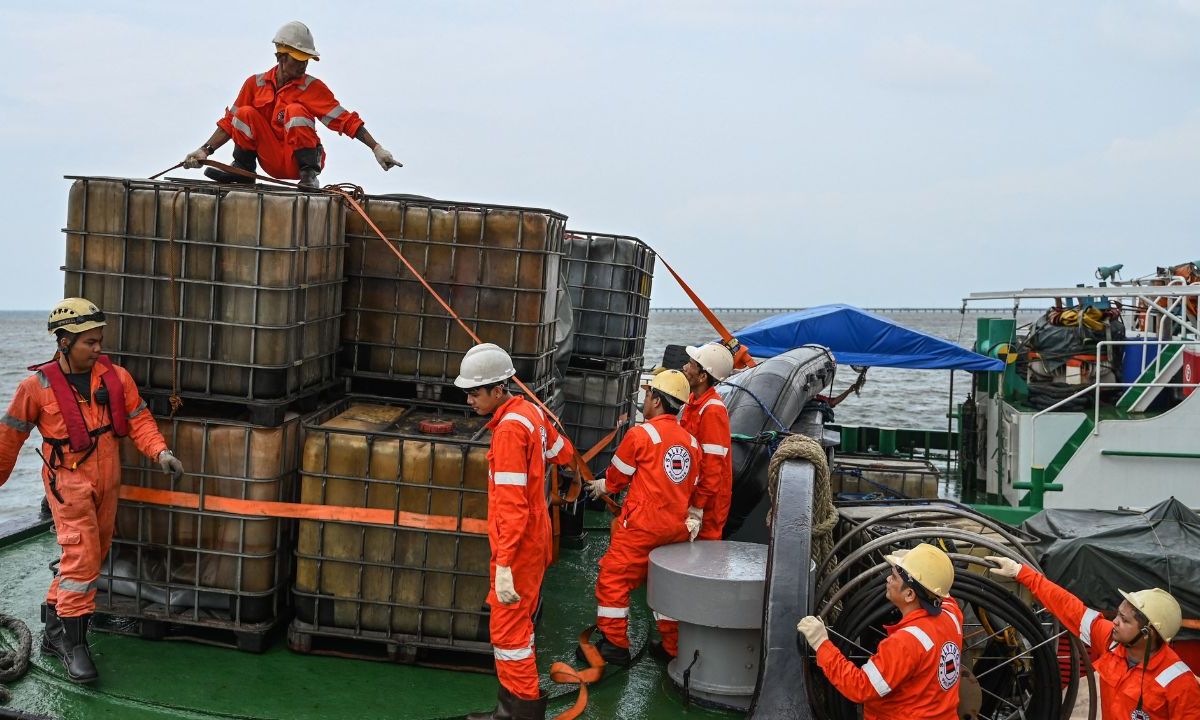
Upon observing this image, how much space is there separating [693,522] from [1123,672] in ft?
8.31

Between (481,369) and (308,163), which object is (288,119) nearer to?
(308,163)

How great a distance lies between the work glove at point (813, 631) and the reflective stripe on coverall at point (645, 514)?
1.53 metres

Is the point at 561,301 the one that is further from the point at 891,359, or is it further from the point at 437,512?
the point at 891,359

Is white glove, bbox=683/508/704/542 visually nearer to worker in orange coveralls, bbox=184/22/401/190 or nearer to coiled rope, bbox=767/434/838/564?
coiled rope, bbox=767/434/838/564

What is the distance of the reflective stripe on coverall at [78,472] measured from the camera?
5.65 m

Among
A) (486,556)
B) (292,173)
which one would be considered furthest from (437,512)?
(292,173)

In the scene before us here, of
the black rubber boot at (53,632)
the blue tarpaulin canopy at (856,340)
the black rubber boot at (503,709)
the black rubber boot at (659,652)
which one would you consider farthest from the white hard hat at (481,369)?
the blue tarpaulin canopy at (856,340)

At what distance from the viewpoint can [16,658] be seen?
5.76 metres

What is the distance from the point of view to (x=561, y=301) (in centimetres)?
823

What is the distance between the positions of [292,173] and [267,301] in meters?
1.72

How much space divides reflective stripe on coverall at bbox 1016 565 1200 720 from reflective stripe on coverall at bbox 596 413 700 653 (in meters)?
2.05

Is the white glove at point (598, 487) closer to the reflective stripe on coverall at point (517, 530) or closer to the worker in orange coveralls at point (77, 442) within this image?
the reflective stripe on coverall at point (517, 530)

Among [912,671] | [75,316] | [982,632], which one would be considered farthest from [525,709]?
[75,316]

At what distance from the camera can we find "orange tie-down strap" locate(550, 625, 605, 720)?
222 inches
